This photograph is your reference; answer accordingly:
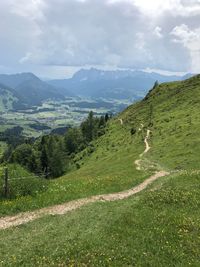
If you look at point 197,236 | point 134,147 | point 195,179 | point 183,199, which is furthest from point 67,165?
point 197,236

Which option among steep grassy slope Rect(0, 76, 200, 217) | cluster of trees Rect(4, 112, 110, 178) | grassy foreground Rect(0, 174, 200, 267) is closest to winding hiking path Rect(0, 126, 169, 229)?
steep grassy slope Rect(0, 76, 200, 217)

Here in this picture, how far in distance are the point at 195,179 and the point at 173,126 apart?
183 ft

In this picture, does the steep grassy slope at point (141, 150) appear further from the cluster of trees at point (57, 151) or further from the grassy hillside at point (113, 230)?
the cluster of trees at point (57, 151)

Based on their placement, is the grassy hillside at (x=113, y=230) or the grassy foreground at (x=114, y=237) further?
the grassy hillside at (x=113, y=230)

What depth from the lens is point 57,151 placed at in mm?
147125

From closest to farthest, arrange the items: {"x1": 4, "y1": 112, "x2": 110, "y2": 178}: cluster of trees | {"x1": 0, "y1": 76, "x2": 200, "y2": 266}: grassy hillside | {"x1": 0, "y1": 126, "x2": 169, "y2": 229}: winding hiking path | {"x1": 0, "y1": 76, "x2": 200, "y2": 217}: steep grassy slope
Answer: {"x1": 0, "y1": 76, "x2": 200, "y2": 266}: grassy hillside
{"x1": 0, "y1": 126, "x2": 169, "y2": 229}: winding hiking path
{"x1": 0, "y1": 76, "x2": 200, "y2": 217}: steep grassy slope
{"x1": 4, "y1": 112, "x2": 110, "y2": 178}: cluster of trees

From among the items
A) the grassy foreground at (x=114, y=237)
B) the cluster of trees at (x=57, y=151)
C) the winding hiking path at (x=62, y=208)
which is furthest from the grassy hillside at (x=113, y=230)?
the cluster of trees at (x=57, y=151)

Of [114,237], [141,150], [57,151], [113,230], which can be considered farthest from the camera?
[57,151]

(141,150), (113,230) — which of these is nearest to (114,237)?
(113,230)

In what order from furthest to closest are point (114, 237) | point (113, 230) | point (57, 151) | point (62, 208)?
point (57, 151) → point (62, 208) → point (113, 230) → point (114, 237)

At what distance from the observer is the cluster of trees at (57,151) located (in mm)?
141000

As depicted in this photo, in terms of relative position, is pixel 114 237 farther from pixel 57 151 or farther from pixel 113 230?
pixel 57 151

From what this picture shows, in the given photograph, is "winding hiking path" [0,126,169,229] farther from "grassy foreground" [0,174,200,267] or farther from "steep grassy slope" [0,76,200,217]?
"grassy foreground" [0,174,200,267]

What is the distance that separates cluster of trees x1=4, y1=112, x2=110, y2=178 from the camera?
141m
